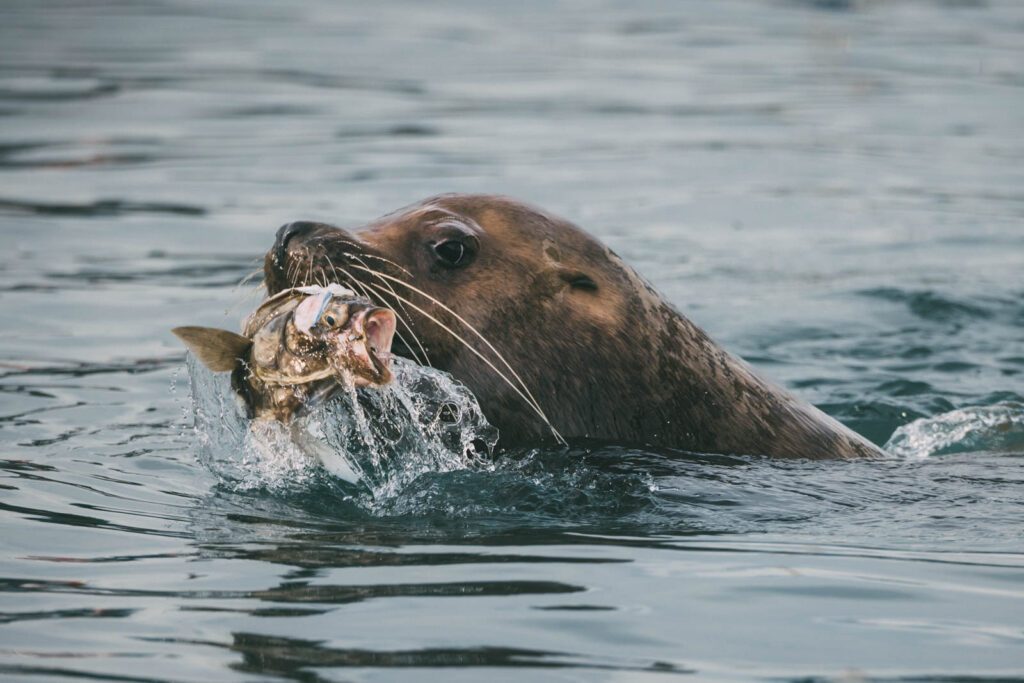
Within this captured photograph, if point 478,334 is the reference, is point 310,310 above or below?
above

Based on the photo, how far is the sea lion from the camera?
5.36 meters

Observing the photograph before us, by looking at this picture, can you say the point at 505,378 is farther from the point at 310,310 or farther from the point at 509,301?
the point at 310,310

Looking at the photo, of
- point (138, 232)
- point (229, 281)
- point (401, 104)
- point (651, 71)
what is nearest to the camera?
point (229, 281)

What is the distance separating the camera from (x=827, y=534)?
509 cm

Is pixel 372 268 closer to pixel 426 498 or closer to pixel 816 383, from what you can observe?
pixel 426 498

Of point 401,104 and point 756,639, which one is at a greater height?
point 401,104

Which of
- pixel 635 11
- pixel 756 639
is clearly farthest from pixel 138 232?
pixel 635 11

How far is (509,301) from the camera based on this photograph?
552 cm

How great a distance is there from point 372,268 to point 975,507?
2005 millimetres

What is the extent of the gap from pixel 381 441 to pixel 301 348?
29.8 inches

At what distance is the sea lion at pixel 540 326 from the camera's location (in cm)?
536

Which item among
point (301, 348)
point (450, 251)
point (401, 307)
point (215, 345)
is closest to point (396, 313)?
point (401, 307)

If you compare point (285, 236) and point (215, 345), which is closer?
point (215, 345)

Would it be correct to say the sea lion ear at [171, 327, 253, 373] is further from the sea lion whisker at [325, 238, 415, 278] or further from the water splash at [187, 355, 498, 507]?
the sea lion whisker at [325, 238, 415, 278]
